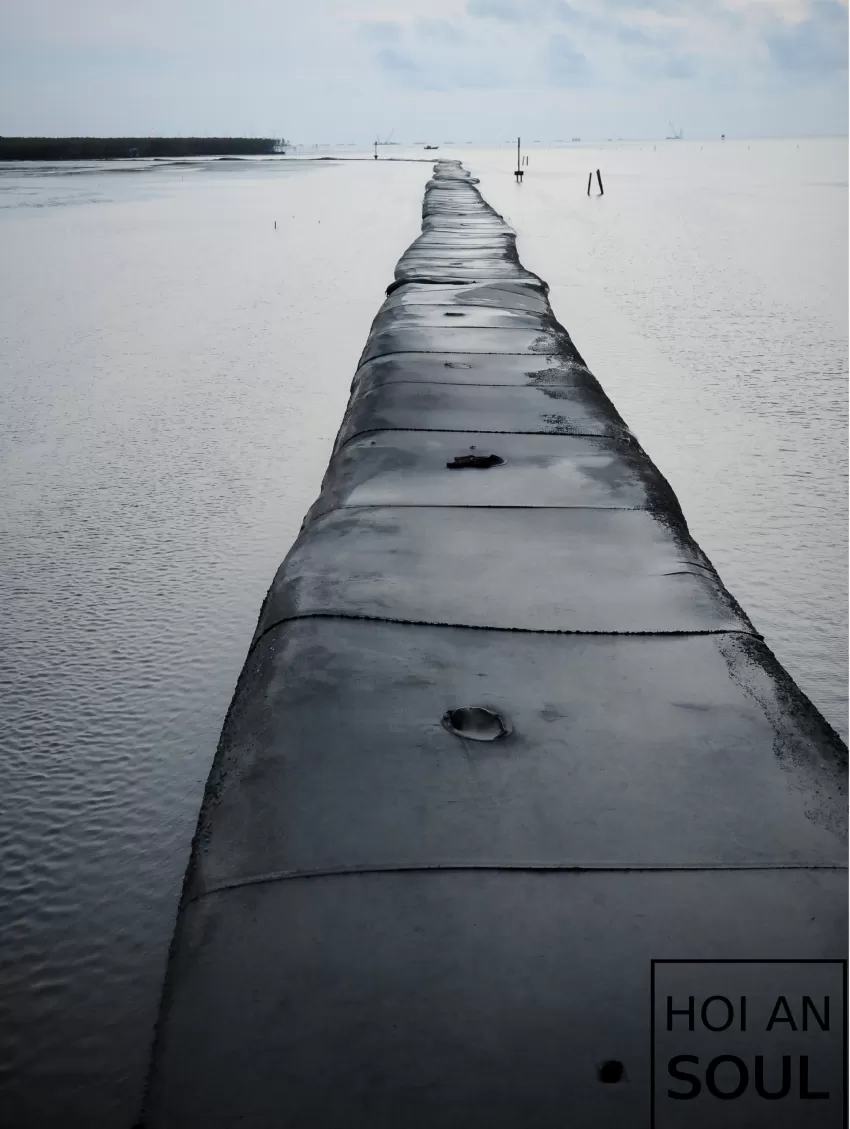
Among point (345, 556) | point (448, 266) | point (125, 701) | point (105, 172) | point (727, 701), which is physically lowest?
point (125, 701)

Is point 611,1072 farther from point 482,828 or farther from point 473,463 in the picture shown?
point 473,463

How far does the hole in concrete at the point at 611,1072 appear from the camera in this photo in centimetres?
120

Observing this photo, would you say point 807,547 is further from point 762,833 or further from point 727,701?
point 762,833

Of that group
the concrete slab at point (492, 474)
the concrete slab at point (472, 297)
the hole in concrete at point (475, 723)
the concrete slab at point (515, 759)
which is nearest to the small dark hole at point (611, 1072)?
the concrete slab at point (515, 759)

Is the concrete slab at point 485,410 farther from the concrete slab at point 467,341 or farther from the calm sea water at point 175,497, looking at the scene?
the concrete slab at point 467,341

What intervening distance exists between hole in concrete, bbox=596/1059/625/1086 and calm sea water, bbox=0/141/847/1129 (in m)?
0.89

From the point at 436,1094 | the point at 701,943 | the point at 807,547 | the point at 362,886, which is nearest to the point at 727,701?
the point at 701,943

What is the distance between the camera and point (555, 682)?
2.02 meters

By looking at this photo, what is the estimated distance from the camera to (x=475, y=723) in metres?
1.89

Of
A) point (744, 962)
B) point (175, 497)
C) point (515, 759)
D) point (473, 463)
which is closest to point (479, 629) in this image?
point (515, 759)

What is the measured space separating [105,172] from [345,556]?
36.2 meters

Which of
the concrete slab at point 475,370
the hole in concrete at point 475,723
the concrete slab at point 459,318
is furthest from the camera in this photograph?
the concrete slab at point 459,318

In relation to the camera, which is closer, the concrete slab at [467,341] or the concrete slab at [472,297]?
the concrete slab at [467,341]

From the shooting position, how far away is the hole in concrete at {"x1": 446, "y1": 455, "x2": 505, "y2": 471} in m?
3.36
